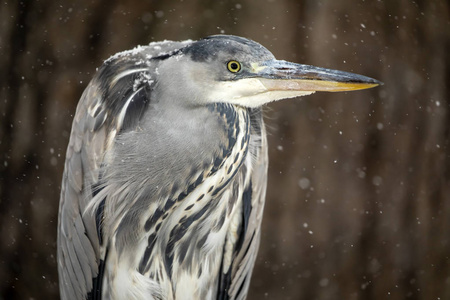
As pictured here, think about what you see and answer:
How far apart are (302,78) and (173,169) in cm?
28

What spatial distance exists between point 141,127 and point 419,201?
716 mm

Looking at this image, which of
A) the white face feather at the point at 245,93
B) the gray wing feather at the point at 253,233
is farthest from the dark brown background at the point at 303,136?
the white face feather at the point at 245,93

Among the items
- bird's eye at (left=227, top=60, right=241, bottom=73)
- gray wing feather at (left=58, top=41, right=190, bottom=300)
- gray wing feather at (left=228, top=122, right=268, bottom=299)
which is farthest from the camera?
gray wing feather at (left=228, top=122, right=268, bottom=299)

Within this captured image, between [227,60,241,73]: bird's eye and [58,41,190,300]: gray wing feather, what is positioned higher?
[227,60,241,73]: bird's eye

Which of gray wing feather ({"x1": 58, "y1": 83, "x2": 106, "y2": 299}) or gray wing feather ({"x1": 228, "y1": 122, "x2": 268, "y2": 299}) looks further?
gray wing feather ({"x1": 228, "y1": 122, "x2": 268, "y2": 299})

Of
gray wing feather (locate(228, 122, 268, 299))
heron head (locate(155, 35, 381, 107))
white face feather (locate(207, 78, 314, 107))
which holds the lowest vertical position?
gray wing feather (locate(228, 122, 268, 299))

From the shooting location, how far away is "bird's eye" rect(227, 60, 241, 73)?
2.76ft

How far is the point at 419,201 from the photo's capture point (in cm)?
128

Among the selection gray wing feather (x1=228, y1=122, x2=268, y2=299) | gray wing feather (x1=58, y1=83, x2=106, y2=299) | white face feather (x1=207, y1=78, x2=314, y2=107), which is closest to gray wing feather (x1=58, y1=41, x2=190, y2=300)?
gray wing feather (x1=58, y1=83, x2=106, y2=299)

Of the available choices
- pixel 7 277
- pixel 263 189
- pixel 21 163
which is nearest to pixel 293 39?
pixel 263 189

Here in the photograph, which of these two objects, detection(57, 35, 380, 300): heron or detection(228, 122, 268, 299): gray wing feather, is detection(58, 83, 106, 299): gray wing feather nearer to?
detection(57, 35, 380, 300): heron

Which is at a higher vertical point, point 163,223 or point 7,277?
point 163,223

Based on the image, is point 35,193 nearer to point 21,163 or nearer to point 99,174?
point 21,163

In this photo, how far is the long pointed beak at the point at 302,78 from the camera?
84cm
